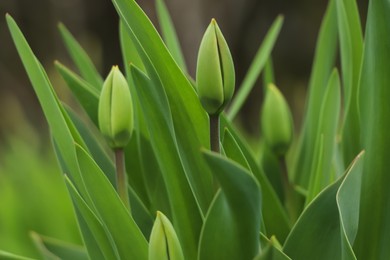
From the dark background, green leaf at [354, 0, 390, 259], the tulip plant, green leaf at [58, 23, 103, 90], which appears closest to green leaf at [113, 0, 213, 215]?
the tulip plant

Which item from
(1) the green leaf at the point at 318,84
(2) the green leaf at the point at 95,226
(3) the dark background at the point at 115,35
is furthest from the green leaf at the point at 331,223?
(3) the dark background at the point at 115,35

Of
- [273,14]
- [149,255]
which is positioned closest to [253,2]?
[273,14]

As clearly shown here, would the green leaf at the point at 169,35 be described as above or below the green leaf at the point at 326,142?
above

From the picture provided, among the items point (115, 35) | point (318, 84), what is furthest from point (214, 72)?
point (115, 35)

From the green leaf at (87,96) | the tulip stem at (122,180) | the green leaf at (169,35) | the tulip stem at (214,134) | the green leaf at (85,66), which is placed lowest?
the tulip stem at (122,180)

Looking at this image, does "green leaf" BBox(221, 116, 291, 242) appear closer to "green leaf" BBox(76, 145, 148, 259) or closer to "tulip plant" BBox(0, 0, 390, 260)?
"tulip plant" BBox(0, 0, 390, 260)

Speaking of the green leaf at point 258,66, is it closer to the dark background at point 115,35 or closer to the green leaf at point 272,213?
the green leaf at point 272,213

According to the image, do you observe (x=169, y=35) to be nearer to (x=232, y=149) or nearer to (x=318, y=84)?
(x=318, y=84)

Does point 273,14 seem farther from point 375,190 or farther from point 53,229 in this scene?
point 375,190
